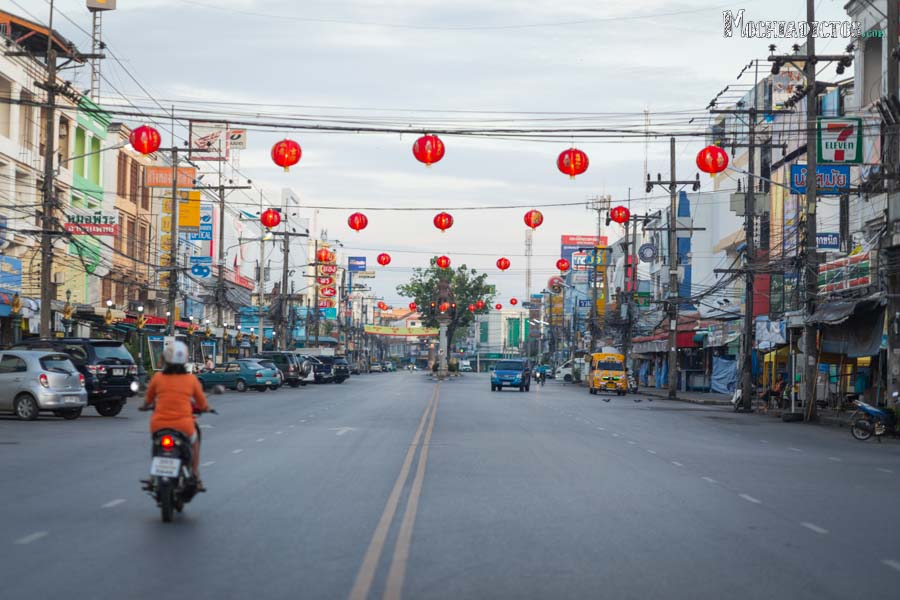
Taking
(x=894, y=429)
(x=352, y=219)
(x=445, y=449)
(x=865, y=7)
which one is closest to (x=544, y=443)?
(x=445, y=449)

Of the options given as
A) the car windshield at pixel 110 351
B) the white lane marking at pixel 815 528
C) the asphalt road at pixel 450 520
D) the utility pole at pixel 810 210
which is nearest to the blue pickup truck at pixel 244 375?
the car windshield at pixel 110 351

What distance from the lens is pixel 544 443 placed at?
23.2m

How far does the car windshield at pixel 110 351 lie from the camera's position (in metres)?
30.2

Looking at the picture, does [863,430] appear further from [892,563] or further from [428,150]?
[892,563]

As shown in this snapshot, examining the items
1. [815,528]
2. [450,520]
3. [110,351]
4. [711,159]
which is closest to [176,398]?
[450,520]

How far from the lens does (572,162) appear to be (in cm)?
2583

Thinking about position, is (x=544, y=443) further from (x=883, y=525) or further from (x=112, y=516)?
(x=112, y=516)

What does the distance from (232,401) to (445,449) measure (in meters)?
23.9

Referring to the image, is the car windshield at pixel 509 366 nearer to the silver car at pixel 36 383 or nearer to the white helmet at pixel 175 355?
the silver car at pixel 36 383

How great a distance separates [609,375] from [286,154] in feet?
136

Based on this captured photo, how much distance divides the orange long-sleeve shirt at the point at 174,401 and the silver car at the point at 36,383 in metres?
16.9

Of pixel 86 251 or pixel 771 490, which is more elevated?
pixel 86 251

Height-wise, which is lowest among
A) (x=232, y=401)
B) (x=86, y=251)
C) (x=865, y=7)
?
(x=232, y=401)

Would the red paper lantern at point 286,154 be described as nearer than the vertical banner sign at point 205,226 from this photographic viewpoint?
Yes
